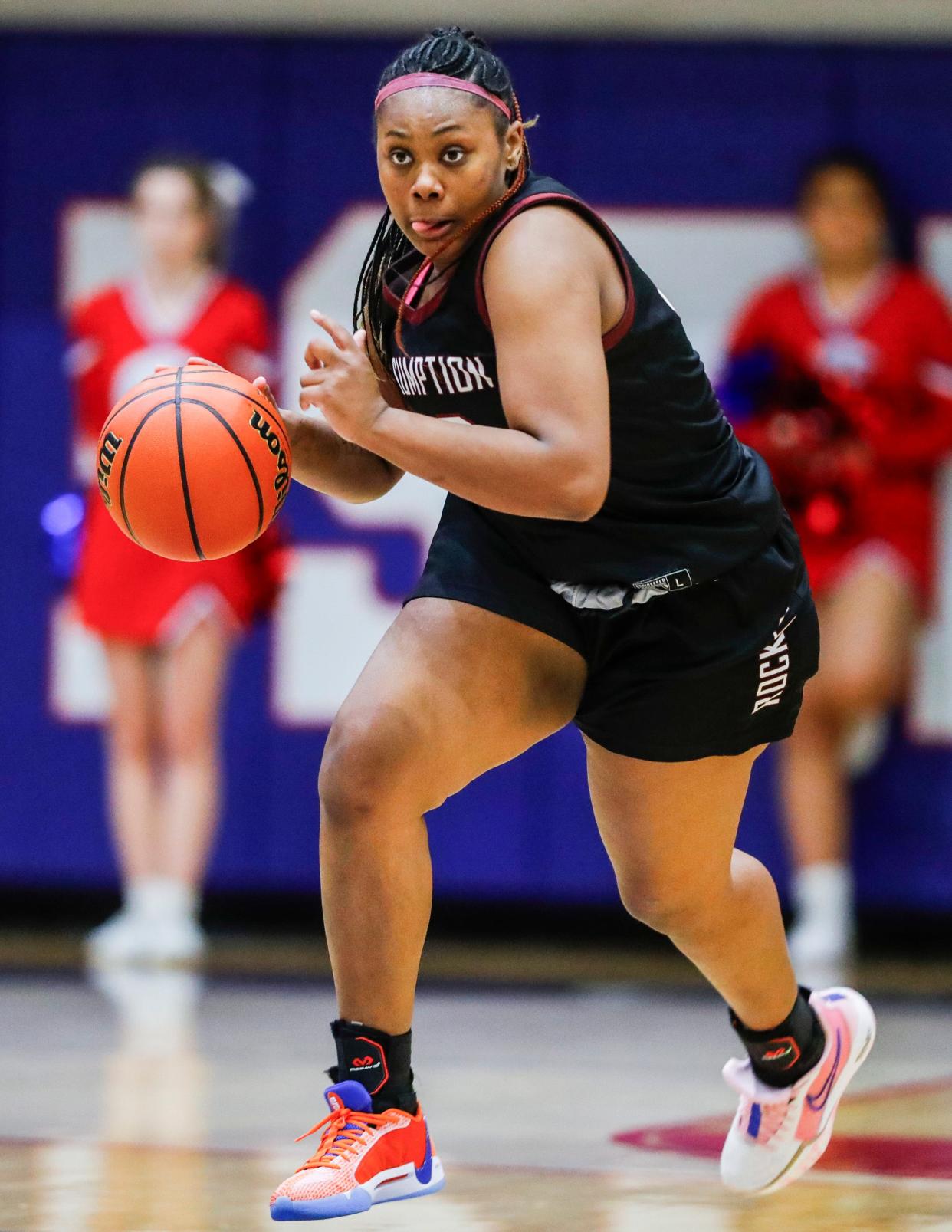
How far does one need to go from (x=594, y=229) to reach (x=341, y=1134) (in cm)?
137

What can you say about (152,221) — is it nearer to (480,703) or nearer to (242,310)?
(242,310)

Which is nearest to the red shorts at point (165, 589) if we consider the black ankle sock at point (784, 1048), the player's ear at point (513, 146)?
the black ankle sock at point (784, 1048)

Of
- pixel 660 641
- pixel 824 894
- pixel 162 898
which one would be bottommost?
pixel 660 641

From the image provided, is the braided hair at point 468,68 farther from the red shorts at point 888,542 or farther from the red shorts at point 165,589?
the red shorts at point 888,542

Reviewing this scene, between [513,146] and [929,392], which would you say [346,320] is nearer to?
[929,392]

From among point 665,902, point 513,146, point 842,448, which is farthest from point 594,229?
point 842,448

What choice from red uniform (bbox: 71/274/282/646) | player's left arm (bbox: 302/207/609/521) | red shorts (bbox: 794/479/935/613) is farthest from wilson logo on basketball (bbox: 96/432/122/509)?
red shorts (bbox: 794/479/935/613)

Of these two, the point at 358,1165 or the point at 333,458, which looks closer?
the point at 358,1165

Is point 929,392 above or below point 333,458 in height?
above

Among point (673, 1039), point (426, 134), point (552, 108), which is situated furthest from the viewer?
point (552, 108)

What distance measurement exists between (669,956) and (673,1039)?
1762 mm

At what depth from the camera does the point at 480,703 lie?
3.18 meters

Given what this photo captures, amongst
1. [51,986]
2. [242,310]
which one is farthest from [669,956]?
[242,310]

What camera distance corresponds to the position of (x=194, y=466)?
10.4 ft
